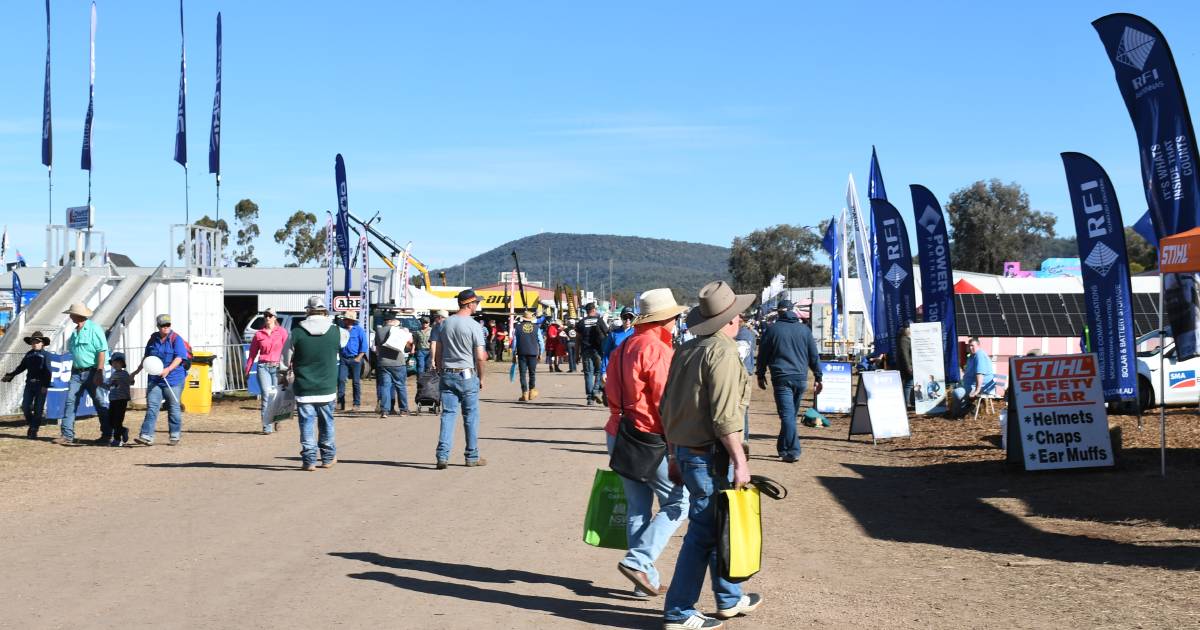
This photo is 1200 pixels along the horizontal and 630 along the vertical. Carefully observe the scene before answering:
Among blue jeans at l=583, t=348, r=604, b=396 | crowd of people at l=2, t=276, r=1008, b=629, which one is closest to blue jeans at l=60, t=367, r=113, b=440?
crowd of people at l=2, t=276, r=1008, b=629

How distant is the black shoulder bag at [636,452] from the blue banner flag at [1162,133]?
709cm

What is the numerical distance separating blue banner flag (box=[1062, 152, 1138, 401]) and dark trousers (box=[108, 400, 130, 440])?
11985 millimetres

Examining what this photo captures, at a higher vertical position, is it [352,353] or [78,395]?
[352,353]

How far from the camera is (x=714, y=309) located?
6.18m

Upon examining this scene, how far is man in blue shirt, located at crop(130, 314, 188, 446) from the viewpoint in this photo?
49.5 feet

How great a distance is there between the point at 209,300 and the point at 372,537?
18101mm

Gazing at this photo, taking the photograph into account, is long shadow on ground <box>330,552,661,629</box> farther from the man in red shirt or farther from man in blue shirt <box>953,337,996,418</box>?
man in blue shirt <box>953,337,996,418</box>

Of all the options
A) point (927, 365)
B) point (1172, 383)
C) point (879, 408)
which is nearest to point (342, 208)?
point (927, 365)

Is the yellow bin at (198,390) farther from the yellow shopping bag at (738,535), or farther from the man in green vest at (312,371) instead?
the yellow shopping bag at (738,535)

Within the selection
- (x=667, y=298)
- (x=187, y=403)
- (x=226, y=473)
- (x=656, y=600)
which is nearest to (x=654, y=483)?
(x=656, y=600)

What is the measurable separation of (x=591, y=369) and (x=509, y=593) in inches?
648

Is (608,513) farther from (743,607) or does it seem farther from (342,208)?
(342,208)

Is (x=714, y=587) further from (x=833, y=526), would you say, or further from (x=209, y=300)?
(x=209, y=300)

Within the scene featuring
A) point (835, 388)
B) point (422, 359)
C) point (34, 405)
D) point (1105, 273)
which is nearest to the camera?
point (1105, 273)
